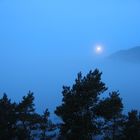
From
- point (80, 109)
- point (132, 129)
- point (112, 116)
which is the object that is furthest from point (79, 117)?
point (132, 129)

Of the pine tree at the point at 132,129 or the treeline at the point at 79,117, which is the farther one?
the pine tree at the point at 132,129

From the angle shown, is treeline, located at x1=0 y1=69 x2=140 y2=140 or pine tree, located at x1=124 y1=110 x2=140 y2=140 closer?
treeline, located at x1=0 y1=69 x2=140 y2=140

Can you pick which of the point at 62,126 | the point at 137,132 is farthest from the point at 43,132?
the point at 137,132

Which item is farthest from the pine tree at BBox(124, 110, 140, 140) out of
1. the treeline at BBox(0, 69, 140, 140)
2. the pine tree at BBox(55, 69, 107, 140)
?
the pine tree at BBox(55, 69, 107, 140)

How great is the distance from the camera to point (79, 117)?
3153 centimetres

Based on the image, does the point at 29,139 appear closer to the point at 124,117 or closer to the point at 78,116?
the point at 78,116

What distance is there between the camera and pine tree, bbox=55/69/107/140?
3128 centimetres

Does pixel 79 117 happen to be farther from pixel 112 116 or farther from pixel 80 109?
pixel 112 116

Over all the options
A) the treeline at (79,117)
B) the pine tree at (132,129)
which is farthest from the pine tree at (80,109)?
the pine tree at (132,129)

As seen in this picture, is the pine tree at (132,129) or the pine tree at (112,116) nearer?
the pine tree at (112,116)

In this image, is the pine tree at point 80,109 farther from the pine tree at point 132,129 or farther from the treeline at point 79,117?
the pine tree at point 132,129

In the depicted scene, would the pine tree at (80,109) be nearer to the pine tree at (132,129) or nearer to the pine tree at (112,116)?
the pine tree at (112,116)

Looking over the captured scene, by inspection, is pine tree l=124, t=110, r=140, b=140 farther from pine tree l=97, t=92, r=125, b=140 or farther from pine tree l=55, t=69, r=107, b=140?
pine tree l=55, t=69, r=107, b=140

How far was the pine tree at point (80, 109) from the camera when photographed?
31281mm
